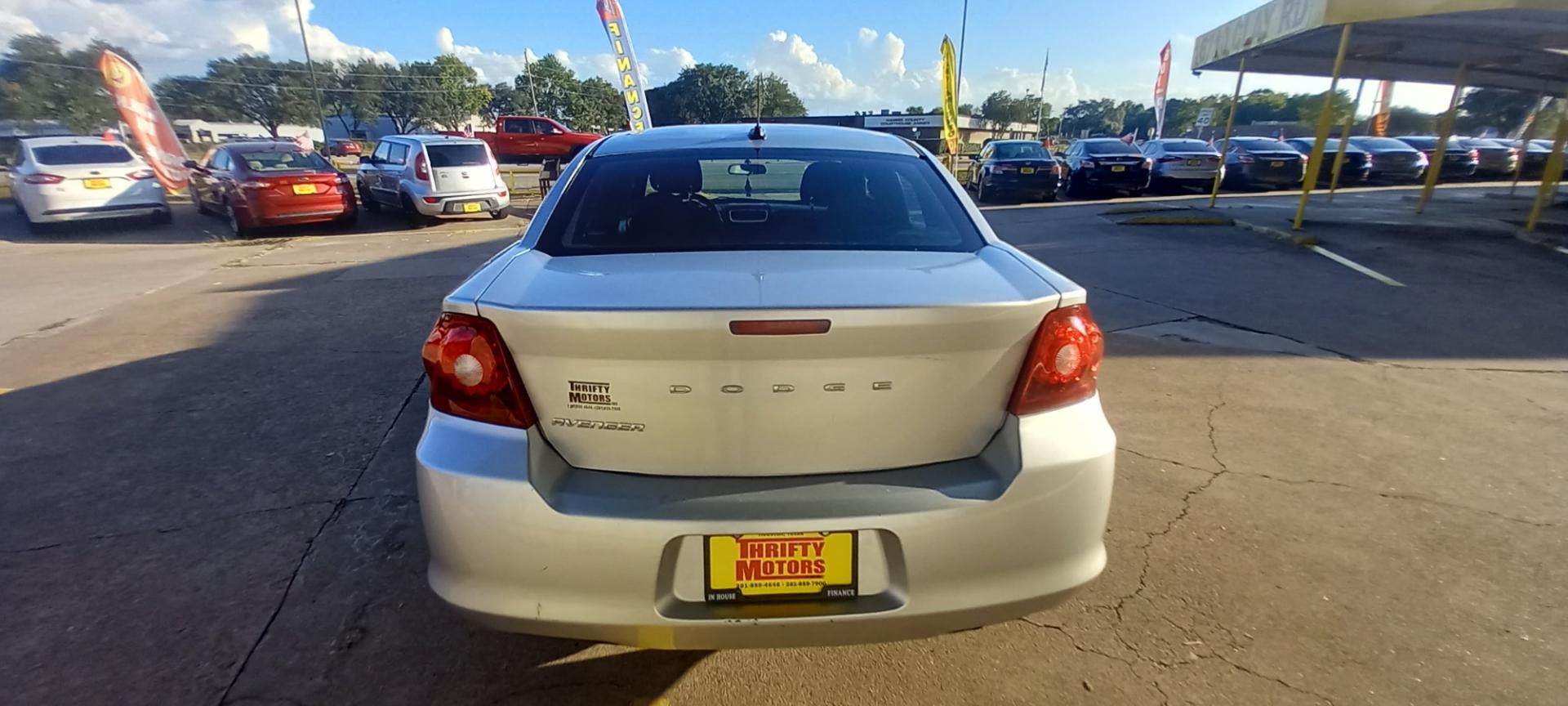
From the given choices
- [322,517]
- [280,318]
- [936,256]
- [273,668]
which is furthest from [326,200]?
[936,256]

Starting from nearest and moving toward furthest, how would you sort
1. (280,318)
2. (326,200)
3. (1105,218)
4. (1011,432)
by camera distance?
(1011,432), (280,318), (326,200), (1105,218)

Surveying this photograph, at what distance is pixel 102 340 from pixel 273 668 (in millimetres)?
5349

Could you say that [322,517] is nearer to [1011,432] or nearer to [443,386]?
[443,386]

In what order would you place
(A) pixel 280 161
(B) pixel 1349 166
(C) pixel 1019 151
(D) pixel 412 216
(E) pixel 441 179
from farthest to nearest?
(B) pixel 1349 166
(C) pixel 1019 151
(D) pixel 412 216
(E) pixel 441 179
(A) pixel 280 161

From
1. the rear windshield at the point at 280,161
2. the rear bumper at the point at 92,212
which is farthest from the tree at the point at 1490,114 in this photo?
the rear bumper at the point at 92,212

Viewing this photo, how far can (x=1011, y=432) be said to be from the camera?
1785 millimetres

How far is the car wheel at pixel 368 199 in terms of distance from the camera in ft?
47.6

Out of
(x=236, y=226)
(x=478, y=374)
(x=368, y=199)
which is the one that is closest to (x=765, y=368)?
(x=478, y=374)

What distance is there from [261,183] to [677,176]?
12.1 meters

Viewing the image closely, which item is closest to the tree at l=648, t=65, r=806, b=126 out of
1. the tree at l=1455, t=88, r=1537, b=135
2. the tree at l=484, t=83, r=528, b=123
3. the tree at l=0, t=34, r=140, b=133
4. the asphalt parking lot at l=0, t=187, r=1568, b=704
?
the tree at l=484, t=83, r=528, b=123

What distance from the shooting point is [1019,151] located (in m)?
17.8

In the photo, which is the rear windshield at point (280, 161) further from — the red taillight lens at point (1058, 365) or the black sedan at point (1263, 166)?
the black sedan at point (1263, 166)

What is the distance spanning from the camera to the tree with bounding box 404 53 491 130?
2429 inches

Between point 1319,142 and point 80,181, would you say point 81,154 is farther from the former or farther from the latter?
point 1319,142
